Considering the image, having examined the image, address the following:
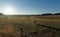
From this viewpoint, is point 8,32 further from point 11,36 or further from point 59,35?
point 59,35

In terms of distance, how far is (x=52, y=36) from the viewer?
44.6 ft

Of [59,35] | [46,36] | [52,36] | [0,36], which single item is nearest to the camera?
[0,36]

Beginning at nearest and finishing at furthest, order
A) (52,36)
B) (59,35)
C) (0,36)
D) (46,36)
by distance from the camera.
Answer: (0,36), (52,36), (46,36), (59,35)

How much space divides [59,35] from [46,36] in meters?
2.00

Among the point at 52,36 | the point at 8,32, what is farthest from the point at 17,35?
the point at 52,36

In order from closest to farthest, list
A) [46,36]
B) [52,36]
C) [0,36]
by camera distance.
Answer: [0,36], [52,36], [46,36]

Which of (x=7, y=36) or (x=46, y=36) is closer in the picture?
(x=7, y=36)

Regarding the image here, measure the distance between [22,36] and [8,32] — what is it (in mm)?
1565

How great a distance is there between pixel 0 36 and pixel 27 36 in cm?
220

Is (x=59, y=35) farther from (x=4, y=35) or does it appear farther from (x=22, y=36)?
(x=4, y=35)

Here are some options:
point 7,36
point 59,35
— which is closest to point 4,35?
point 7,36

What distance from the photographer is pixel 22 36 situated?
13.3m

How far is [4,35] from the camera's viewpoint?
13.4 meters

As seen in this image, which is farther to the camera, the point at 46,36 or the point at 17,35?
the point at 46,36
